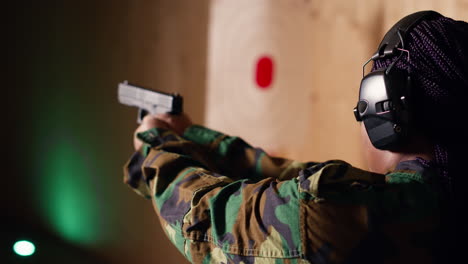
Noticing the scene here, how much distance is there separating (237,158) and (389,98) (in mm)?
454

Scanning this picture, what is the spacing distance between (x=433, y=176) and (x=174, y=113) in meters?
0.60

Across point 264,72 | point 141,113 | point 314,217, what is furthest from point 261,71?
point 314,217

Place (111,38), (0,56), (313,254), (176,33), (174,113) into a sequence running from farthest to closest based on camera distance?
(176,33) < (111,38) < (0,56) < (174,113) < (313,254)

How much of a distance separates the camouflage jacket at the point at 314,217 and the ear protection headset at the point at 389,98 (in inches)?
1.8

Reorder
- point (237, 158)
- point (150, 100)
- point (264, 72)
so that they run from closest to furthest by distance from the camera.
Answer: point (237, 158) → point (150, 100) → point (264, 72)

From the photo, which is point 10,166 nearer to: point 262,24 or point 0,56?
point 0,56

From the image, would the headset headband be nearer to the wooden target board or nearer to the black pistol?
the black pistol

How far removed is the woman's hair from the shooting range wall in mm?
663

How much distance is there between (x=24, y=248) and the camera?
121 cm

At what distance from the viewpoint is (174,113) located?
3.44 ft

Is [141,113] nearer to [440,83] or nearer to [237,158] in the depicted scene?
[237,158]

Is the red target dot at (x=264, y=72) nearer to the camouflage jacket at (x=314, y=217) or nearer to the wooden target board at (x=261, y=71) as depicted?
the wooden target board at (x=261, y=71)

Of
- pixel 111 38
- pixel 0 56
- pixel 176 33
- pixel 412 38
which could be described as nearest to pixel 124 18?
pixel 111 38

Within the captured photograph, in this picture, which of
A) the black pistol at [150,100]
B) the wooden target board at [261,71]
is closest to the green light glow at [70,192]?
the black pistol at [150,100]
